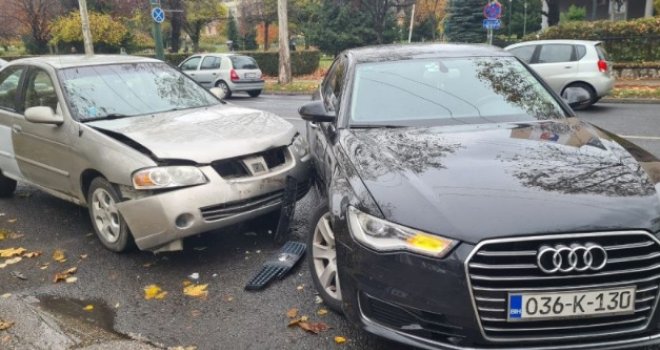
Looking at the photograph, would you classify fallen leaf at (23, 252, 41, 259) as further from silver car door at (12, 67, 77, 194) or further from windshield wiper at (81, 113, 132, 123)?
windshield wiper at (81, 113, 132, 123)

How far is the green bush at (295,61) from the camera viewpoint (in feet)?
96.2

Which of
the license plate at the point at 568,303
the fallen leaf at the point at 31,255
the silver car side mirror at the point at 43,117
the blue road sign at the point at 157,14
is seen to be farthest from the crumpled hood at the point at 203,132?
the blue road sign at the point at 157,14

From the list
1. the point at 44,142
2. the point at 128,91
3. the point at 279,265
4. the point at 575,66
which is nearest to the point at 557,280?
the point at 279,265

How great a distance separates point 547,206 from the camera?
2.60m

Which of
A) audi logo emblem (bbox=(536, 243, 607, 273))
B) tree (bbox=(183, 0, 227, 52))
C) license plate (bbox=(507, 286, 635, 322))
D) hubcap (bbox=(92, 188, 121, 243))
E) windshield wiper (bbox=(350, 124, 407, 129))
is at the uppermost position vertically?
tree (bbox=(183, 0, 227, 52))

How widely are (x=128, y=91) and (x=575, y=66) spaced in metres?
10.9

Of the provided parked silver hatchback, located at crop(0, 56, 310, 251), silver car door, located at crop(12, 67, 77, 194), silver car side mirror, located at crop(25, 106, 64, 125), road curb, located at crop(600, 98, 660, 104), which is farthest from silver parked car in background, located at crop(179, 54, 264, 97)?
silver car side mirror, located at crop(25, 106, 64, 125)

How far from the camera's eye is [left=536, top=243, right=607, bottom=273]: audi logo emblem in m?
2.44

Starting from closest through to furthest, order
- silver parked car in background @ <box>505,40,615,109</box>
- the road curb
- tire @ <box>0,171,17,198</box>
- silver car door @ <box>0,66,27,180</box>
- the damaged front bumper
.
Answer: the damaged front bumper, silver car door @ <box>0,66,27,180</box>, tire @ <box>0,171,17,198</box>, silver parked car in background @ <box>505,40,615,109</box>, the road curb

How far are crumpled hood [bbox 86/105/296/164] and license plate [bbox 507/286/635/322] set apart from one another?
8.46ft

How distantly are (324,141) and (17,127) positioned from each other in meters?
3.27

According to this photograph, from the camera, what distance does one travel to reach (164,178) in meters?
4.13

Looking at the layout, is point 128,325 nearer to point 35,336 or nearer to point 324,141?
point 35,336

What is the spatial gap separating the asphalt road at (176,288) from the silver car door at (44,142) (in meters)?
0.53
